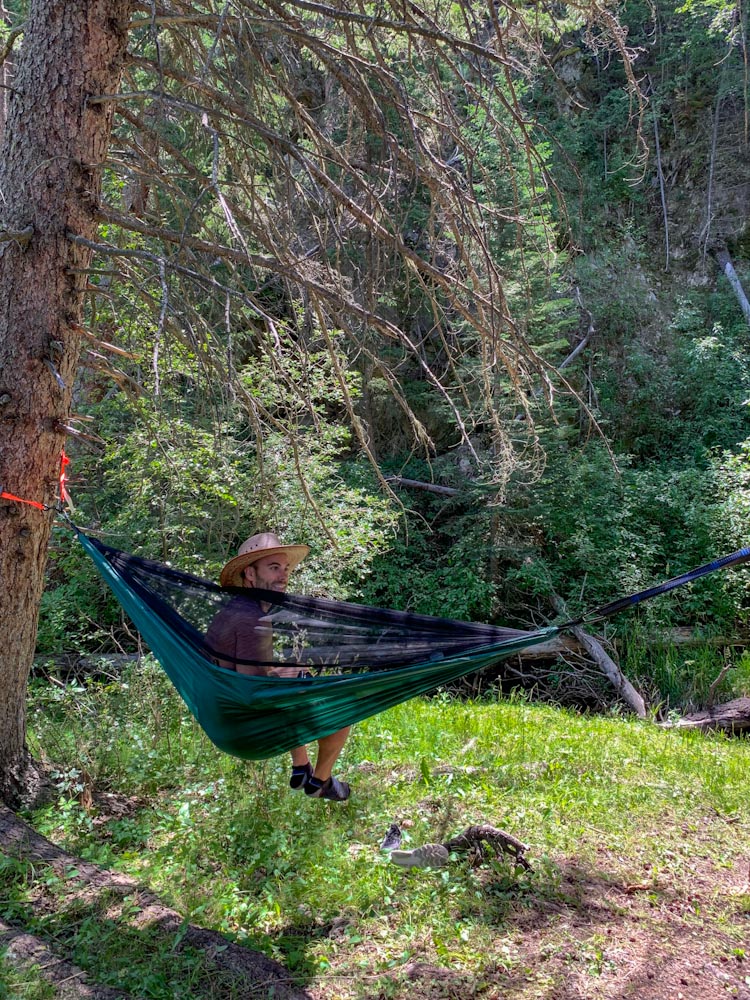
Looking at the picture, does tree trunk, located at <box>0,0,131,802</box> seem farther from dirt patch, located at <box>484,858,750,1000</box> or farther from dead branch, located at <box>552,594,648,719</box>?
dead branch, located at <box>552,594,648,719</box>

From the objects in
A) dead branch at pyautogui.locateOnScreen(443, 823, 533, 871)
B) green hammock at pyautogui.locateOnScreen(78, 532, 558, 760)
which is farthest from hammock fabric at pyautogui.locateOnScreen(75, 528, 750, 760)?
dead branch at pyautogui.locateOnScreen(443, 823, 533, 871)

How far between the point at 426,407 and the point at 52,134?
6726mm

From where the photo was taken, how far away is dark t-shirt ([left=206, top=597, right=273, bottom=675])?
2504 millimetres

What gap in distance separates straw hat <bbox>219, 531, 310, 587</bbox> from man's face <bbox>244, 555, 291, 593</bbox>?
0.07 ft

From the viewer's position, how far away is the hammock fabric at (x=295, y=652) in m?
2.24

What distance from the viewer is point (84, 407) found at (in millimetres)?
6074

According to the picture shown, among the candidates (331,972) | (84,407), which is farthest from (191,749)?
(84,407)

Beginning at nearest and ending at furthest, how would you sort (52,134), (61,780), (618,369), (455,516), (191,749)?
(52,134)
(61,780)
(191,749)
(455,516)
(618,369)

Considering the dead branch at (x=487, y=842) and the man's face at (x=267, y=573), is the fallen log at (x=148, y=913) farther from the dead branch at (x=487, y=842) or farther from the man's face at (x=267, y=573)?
the man's face at (x=267, y=573)

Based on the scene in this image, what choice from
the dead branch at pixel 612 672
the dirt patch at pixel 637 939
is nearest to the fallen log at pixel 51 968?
the dirt patch at pixel 637 939

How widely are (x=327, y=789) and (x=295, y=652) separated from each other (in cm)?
48

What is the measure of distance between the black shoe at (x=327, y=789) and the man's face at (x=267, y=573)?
69 centimetres

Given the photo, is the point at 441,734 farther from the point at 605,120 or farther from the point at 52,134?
the point at 605,120

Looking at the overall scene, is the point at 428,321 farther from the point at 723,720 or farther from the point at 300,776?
the point at 300,776
